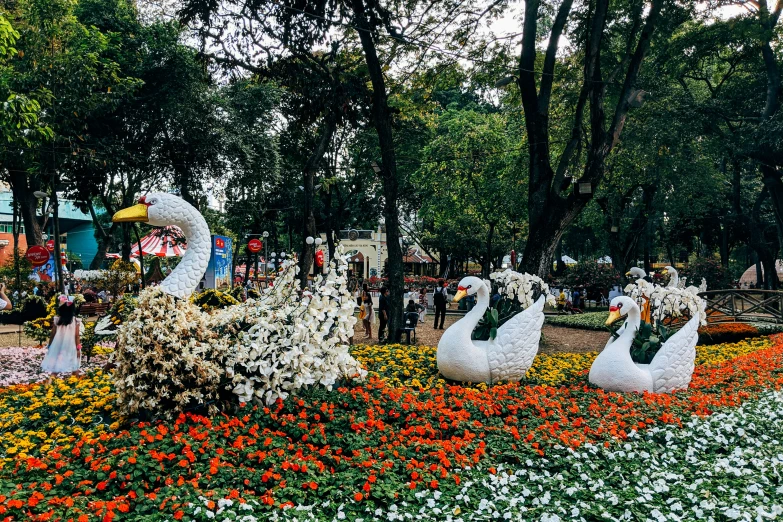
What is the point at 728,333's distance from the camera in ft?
43.9

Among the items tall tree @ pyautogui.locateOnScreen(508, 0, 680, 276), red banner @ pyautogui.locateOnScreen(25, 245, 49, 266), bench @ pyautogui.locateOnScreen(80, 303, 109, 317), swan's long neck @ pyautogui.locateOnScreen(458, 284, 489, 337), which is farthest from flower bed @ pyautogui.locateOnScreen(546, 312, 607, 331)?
red banner @ pyautogui.locateOnScreen(25, 245, 49, 266)

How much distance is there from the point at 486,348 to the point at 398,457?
2.80 metres

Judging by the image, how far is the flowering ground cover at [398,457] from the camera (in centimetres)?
383

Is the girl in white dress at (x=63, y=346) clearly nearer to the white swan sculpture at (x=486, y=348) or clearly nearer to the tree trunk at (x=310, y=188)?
the tree trunk at (x=310, y=188)

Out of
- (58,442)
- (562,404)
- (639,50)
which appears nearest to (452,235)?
(639,50)

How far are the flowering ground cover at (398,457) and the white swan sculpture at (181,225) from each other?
4.30 ft

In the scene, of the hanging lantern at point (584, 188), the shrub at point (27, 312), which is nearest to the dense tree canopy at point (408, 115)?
the hanging lantern at point (584, 188)

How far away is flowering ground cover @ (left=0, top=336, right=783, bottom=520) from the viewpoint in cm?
383

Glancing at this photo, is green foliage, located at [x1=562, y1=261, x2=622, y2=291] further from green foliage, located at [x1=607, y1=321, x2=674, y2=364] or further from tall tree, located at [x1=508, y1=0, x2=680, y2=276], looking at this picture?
green foliage, located at [x1=607, y1=321, x2=674, y2=364]

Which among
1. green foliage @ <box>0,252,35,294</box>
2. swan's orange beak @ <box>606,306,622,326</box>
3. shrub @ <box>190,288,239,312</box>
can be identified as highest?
green foliage @ <box>0,252,35,294</box>

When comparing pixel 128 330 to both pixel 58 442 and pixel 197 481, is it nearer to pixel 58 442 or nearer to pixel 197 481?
pixel 58 442

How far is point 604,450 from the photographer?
4.93 m

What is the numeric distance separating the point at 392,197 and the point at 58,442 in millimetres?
7550

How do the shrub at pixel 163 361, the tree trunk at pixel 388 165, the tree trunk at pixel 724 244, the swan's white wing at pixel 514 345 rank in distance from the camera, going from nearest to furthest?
the shrub at pixel 163 361 → the swan's white wing at pixel 514 345 → the tree trunk at pixel 388 165 → the tree trunk at pixel 724 244
